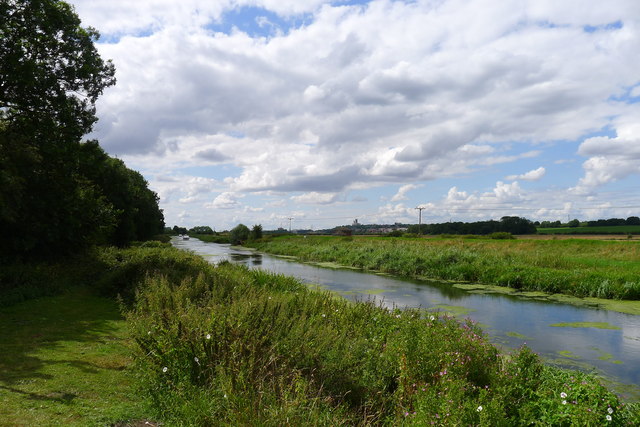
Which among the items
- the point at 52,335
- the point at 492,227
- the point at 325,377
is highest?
the point at 492,227

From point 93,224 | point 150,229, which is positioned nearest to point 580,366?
point 93,224

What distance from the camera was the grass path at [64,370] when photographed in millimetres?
4422

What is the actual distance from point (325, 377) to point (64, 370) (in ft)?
12.2

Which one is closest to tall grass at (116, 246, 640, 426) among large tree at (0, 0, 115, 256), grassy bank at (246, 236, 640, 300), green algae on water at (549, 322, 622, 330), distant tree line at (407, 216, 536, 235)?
green algae on water at (549, 322, 622, 330)

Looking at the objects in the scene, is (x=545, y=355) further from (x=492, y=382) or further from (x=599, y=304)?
(x=599, y=304)

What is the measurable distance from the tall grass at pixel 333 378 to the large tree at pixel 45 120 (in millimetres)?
10028

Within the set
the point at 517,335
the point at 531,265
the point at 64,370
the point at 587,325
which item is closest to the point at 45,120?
the point at 64,370

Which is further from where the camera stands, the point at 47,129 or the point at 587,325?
the point at 47,129

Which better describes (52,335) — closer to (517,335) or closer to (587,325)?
(517,335)

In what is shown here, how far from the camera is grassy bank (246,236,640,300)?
17514mm

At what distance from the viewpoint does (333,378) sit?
5.33 meters

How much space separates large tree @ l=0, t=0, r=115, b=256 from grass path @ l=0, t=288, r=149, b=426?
18.2ft

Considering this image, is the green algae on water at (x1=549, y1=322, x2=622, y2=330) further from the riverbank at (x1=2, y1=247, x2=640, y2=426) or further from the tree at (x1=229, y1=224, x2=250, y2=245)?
the tree at (x1=229, y1=224, x2=250, y2=245)

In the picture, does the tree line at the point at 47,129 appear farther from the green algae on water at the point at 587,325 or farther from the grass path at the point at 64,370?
the green algae on water at the point at 587,325
